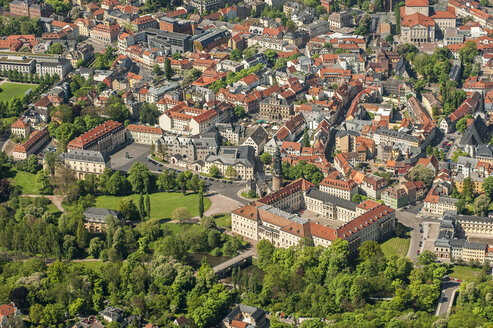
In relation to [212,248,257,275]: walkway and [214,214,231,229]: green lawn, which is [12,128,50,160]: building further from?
[212,248,257,275]: walkway

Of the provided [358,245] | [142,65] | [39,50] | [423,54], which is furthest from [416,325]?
[39,50]

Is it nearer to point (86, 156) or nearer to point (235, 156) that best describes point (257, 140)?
point (235, 156)

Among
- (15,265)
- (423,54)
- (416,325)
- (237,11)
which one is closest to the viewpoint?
(416,325)

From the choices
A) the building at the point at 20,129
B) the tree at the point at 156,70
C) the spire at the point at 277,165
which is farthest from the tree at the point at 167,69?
the spire at the point at 277,165

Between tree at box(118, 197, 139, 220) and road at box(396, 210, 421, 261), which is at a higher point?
tree at box(118, 197, 139, 220)

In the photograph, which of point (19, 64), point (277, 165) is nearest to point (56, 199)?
Answer: point (277, 165)

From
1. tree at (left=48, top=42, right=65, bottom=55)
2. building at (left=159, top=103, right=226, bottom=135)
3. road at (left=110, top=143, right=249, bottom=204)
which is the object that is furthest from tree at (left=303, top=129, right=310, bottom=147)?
tree at (left=48, top=42, right=65, bottom=55)

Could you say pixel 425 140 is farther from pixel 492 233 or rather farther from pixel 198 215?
pixel 198 215
